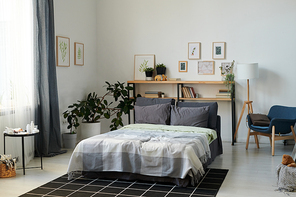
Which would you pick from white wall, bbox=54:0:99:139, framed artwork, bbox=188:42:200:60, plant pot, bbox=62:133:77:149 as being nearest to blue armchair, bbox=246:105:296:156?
framed artwork, bbox=188:42:200:60

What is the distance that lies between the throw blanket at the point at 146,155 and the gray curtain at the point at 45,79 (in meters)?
1.38

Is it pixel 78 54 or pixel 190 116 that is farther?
pixel 78 54

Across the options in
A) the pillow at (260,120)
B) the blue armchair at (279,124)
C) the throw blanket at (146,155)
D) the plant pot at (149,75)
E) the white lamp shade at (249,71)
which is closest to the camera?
the throw blanket at (146,155)

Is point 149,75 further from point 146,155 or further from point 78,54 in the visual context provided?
point 146,155

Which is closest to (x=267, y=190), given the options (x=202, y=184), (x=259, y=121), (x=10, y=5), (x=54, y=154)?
(x=202, y=184)

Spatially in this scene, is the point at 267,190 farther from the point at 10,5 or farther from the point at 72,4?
the point at 72,4

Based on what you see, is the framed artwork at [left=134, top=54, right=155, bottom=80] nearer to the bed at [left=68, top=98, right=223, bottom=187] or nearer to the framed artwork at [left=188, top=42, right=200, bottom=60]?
the framed artwork at [left=188, top=42, right=200, bottom=60]

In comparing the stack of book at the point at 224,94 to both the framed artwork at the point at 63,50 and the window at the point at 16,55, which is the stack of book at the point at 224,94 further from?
the window at the point at 16,55

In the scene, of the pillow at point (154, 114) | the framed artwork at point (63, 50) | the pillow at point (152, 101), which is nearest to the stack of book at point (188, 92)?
the pillow at point (152, 101)

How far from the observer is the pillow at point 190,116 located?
556 cm

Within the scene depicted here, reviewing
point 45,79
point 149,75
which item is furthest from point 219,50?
point 45,79

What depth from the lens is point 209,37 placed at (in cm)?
705

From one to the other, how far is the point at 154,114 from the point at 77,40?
8.06 feet

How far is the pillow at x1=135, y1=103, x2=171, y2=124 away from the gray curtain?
1.48 m
